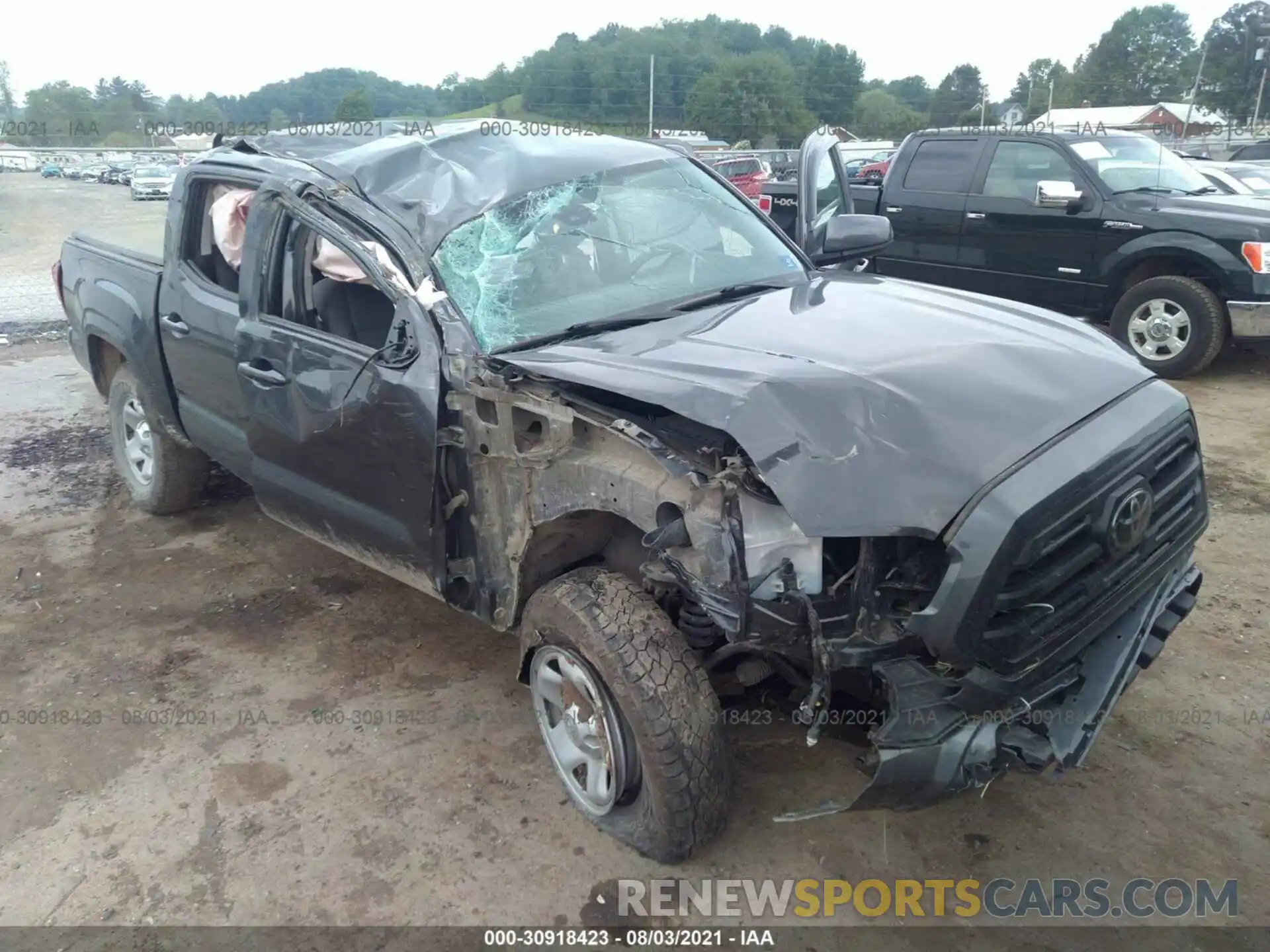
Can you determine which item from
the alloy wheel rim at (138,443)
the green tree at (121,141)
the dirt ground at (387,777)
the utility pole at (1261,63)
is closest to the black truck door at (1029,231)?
the dirt ground at (387,777)

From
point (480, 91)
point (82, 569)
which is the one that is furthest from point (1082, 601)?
point (480, 91)

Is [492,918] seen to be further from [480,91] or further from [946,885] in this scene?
[480,91]

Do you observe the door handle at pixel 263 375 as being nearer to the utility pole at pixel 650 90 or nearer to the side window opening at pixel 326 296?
the side window opening at pixel 326 296

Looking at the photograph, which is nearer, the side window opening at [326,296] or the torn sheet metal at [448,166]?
the torn sheet metal at [448,166]

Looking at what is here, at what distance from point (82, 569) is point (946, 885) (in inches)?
164

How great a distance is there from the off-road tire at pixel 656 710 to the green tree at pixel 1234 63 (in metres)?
52.0

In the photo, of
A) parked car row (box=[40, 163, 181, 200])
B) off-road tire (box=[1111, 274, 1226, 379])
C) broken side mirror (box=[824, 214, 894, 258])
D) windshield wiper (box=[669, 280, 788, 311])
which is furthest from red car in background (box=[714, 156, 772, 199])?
windshield wiper (box=[669, 280, 788, 311])

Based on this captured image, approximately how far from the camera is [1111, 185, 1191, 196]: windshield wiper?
733cm

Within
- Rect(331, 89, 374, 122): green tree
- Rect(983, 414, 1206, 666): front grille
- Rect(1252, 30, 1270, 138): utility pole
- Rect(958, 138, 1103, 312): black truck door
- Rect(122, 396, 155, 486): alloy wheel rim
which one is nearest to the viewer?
Rect(983, 414, 1206, 666): front grille

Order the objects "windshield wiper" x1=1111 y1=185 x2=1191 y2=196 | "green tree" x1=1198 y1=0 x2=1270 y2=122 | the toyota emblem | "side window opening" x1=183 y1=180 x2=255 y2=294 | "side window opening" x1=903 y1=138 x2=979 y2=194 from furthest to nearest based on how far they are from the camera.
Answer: "green tree" x1=1198 y1=0 x2=1270 y2=122 < "side window opening" x1=903 y1=138 x2=979 y2=194 < "windshield wiper" x1=1111 y1=185 x2=1191 y2=196 < "side window opening" x1=183 y1=180 x2=255 y2=294 < the toyota emblem

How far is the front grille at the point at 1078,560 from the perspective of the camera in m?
2.16

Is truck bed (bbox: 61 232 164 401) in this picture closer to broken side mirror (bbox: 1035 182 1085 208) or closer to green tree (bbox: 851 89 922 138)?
broken side mirror (bbox: 1035 182 1085 208)

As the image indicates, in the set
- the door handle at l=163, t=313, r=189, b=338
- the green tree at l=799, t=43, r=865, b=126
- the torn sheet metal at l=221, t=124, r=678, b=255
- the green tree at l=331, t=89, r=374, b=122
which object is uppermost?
the green tree at l=799, t=43, r=865, b=126

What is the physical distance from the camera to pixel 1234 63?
48.9 metres
